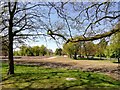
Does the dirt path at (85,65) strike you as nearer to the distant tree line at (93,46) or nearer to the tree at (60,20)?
the distant tree line at (93,46)

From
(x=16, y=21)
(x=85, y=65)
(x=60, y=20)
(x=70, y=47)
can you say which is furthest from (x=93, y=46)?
(x=85, y=65)

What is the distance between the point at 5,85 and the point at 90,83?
5.41ft

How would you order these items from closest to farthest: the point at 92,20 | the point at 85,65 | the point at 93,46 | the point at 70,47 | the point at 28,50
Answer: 1. the point at 92,20
2. the point at 93,46
3. the point at 70,47
4. the point at 28,50
5. the point at 85,65

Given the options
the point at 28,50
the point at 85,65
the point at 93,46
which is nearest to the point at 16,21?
the point at 28,50

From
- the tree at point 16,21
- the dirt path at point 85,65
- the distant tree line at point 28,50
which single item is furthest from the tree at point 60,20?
the dirt path at point 85,65

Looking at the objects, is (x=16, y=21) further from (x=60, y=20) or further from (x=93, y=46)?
(x=93, y=46)

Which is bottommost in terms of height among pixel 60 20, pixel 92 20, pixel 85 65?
pixel 85 65

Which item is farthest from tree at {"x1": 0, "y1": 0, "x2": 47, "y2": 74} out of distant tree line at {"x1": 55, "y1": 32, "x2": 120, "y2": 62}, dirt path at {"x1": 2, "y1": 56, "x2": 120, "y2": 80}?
dirt path at {"x1": 2, "y1": 56, "x2": 120, "y2": 80}

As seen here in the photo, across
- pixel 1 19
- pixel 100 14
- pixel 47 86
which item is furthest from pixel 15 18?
pixel 100 14

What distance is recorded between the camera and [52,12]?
14.6 feet

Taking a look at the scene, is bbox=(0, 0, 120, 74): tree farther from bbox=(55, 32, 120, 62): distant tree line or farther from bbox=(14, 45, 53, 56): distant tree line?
bbox=(14, 45, 53, 56): distant tree line

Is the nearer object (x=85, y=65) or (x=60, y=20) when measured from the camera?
(x=60, y=20)

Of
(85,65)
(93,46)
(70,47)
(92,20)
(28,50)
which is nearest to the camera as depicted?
(92,20)

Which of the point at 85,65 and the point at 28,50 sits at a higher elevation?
the point at 28,50
